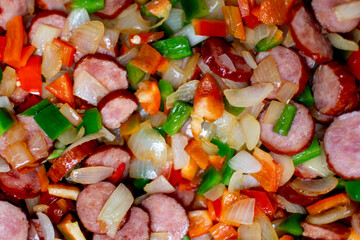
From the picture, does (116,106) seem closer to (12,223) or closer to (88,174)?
(88,174)

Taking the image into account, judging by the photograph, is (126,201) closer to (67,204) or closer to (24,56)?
(67,204)

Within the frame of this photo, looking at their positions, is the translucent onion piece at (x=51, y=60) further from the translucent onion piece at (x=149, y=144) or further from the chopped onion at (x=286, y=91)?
the chopped onion at (x=286, y=91)

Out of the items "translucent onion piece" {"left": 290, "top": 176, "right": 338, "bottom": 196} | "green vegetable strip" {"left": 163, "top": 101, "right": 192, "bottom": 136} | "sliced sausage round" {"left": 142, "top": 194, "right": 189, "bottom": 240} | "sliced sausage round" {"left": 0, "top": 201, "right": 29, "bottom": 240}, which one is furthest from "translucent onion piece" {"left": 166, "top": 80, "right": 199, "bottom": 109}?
"sliced sausage round" {"left": 0, "top": 201, "right": 29, "bottom": 240}

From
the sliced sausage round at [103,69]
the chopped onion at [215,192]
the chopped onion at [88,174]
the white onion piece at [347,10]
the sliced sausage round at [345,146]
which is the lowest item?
the chopped onion at [215,192]

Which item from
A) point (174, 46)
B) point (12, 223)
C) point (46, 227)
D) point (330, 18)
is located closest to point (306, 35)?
point (330, 18)

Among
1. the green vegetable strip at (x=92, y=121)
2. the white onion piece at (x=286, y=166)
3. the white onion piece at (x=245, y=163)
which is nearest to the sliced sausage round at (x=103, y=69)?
the green vegetable strip at (x=92, y=121)

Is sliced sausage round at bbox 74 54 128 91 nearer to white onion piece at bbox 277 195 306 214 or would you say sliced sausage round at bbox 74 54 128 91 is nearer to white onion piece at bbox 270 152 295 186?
white onion piece at bbox 270 152 295 186
